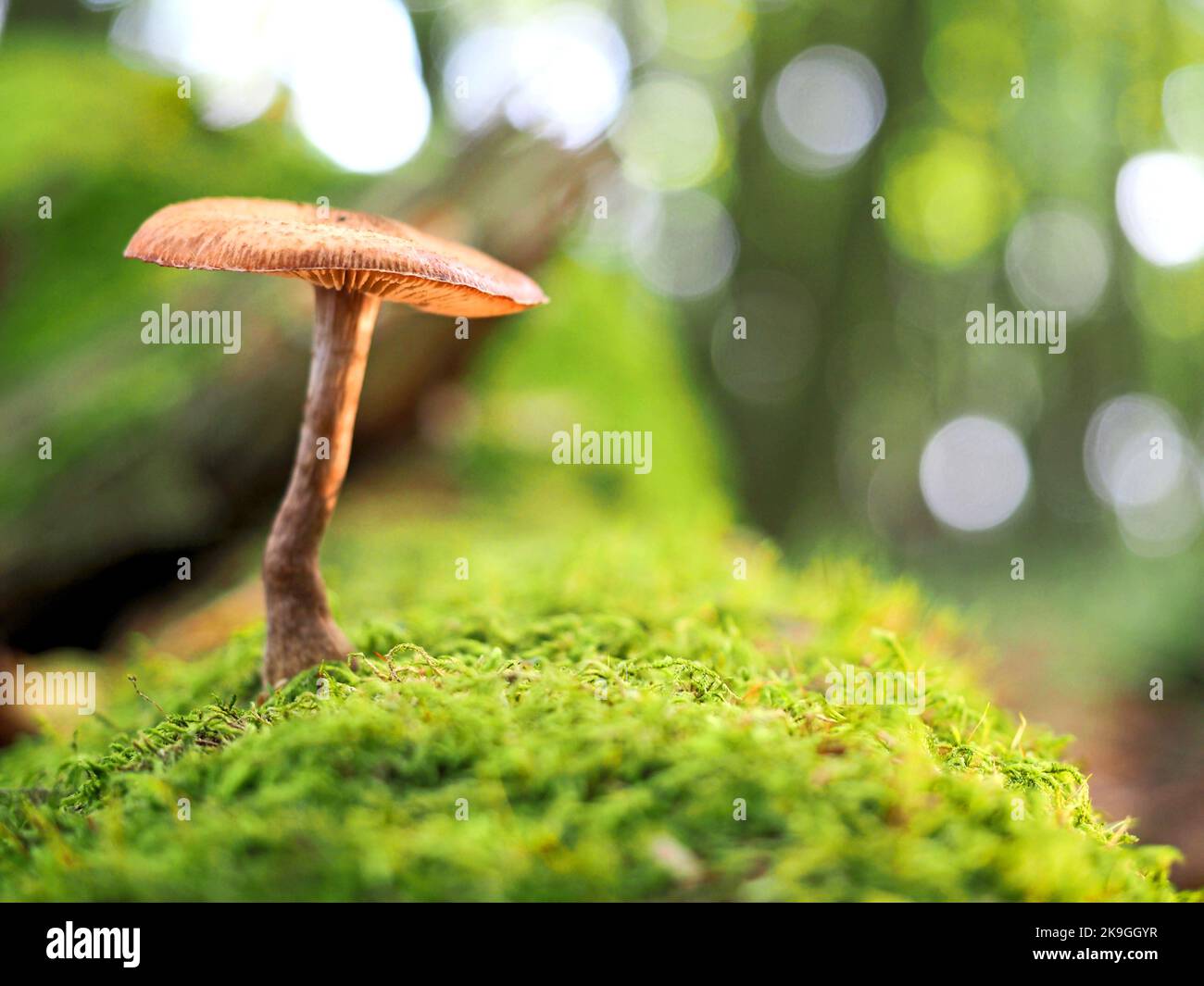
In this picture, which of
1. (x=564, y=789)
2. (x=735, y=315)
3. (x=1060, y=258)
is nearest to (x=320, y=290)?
(x=564, y=789)

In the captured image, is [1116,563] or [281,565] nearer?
[281,565]

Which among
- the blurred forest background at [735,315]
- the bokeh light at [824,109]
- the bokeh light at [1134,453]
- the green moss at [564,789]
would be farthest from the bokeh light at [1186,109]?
the green moss at [564,789]

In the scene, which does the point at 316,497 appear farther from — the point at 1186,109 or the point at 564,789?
the point at 1186,109

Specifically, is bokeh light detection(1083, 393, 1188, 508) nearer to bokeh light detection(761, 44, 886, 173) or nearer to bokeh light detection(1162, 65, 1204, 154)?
bokeh light detection(1162, 65, 1204, 154)

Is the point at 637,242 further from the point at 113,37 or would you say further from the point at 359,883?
the point at 359,883

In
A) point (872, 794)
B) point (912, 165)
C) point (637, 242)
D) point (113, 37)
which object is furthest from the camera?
point (637, 242)
